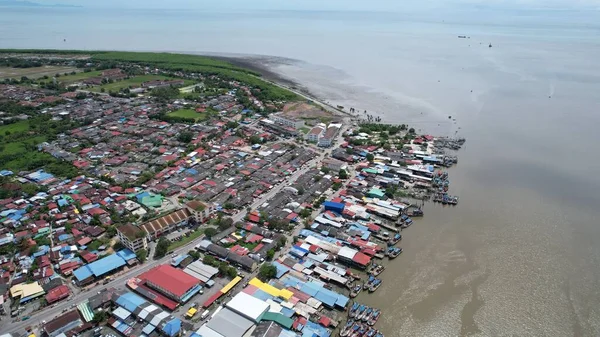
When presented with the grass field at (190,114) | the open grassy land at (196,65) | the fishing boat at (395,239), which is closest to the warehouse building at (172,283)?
the fishing boat at (395,239)

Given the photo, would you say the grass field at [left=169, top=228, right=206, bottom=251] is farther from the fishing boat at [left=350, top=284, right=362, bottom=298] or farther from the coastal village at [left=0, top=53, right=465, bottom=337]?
the fishing boat at [left=350, top=284, right=362, bottom=298]

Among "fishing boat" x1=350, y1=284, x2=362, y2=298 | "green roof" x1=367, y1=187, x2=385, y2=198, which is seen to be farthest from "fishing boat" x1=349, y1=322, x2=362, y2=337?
"green roof" x1=367, y1=187, x2=385, y2=198

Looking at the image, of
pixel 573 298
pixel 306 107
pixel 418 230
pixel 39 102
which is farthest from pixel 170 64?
pixel 573 298

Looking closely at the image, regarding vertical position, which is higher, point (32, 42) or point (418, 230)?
point (32, 42)

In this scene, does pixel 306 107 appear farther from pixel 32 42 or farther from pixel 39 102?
pixel 32 42

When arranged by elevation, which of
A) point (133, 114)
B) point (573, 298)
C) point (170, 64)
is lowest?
point (573, 298)

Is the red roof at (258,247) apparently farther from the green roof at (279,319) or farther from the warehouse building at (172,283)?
the green roof at (279,319)

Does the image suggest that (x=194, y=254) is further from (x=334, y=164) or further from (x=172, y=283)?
(x=334, y=164)
